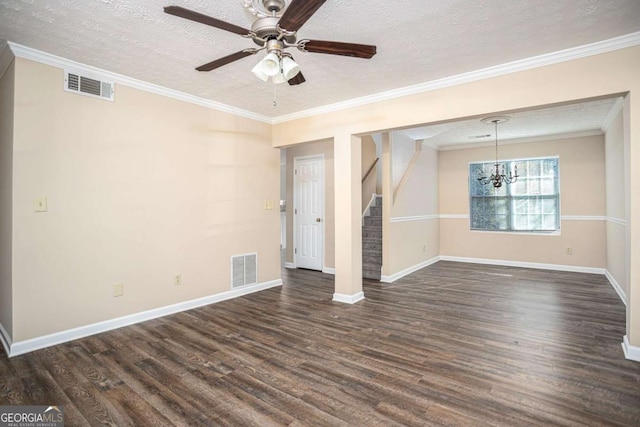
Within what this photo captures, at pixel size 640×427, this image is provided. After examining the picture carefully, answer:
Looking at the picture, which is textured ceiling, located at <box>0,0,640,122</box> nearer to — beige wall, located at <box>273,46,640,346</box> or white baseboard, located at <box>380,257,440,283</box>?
beige wall, located at <box>273,46,640,346</box>

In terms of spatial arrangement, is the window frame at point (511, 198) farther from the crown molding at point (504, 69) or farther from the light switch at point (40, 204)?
the light switch at point (40, 204)

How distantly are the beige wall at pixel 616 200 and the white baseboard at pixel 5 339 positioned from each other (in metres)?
6.49

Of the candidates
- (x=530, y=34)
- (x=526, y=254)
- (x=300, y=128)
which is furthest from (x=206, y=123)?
(x=526, y=254)

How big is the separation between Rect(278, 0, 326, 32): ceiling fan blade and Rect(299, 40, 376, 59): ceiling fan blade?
0.59ft

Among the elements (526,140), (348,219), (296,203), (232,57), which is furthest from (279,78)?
(526,140)

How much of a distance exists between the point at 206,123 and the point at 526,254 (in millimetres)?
6430

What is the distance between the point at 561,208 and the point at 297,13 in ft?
21.6

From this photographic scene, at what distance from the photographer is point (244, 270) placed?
14.8 feet

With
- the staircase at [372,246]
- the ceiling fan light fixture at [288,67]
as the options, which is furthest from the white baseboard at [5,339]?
the staircase at [372,246]

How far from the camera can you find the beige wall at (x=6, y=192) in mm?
2727

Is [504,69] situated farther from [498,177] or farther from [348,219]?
[498,177]

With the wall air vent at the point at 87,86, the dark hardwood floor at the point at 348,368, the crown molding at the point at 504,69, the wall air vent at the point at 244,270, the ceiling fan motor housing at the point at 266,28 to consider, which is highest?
the crown molding at the point at 504,69

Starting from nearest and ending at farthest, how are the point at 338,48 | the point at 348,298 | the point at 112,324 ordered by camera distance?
the point at 338,48
the point at 112,324
the point at 348,298

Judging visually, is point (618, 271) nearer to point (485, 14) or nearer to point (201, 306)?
point (485, 14)
